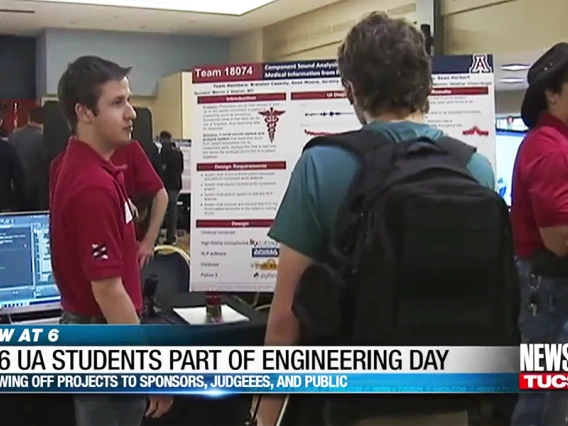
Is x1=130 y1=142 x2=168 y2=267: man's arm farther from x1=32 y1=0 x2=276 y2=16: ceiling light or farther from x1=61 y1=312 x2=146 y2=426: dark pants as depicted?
x1=32 y1=0 x2=276 y2=16: ceiling light

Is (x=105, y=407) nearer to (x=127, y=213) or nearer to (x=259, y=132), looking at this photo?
(x=127, y=213)

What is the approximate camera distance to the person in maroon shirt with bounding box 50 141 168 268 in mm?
2322

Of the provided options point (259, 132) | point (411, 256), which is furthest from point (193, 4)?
point (411, 256)

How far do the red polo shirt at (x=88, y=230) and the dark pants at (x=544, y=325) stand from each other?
0.95 metres

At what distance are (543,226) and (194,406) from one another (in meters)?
0.98

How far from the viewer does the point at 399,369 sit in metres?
1.51

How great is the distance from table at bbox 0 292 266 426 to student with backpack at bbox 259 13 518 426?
59 centimetres

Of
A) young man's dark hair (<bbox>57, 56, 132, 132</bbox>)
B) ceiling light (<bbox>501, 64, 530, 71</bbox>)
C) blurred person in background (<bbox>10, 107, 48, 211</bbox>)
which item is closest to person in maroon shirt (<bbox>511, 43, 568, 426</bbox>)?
young man's dark hair (<bbox>57, 56, 132, 132</bbox>)

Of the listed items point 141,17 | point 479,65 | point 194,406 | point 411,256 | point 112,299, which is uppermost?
point 141,17

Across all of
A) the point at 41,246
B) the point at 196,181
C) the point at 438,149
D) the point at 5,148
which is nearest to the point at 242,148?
the point at 196,181

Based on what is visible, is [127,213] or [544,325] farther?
[544,325]

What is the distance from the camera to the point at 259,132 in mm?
2143

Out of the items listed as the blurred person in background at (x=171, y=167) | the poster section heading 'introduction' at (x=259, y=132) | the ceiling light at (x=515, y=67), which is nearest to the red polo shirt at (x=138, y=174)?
the poster section heading 'introduction' at (x=259, y=132)

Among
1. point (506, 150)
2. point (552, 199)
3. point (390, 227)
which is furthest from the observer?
point (506, 150)
